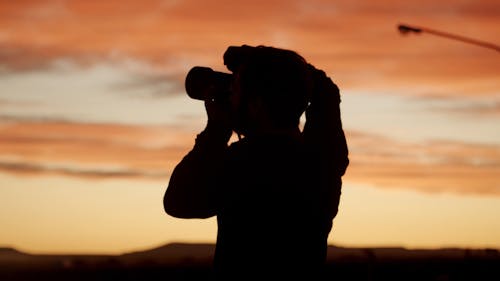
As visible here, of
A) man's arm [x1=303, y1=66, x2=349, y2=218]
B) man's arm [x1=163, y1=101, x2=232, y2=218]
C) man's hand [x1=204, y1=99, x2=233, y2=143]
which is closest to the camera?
man's arm [x1=163, y1=101, x2=232, y2=218]

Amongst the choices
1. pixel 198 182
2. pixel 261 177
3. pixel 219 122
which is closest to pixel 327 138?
pixel 261 177

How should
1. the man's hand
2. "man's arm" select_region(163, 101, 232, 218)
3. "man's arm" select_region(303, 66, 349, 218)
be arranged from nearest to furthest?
"man's arm" select_region(163, 101, 232, 218) → the man's hand → "man's arm" select_region(303, 66, 349, 218)

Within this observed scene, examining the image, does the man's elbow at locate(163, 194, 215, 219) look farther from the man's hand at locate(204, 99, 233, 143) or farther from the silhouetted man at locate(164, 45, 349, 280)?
the man's hand at locate(204, 99, 233, 143)

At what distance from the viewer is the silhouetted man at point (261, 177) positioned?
16.5 ft

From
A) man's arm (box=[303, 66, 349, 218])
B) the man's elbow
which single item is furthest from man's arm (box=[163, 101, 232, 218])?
man's arm (box=[303, 66, 349, 218])

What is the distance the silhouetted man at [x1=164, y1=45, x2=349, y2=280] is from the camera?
503 cm

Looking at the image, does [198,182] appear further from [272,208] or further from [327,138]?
[327,138]

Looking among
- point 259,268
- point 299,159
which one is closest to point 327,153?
point 299,159

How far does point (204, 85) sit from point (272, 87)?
1.01ft

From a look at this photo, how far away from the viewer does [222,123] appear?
16.9 ft

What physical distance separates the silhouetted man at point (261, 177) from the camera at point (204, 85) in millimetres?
11

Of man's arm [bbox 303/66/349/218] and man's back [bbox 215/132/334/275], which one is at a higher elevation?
man's arm [bbox 303/66/349/218]

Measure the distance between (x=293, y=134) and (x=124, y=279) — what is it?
123475 millimetres

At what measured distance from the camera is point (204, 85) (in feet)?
17.1
